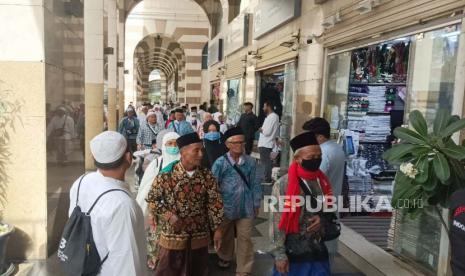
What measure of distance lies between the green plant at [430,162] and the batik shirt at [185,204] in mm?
1386

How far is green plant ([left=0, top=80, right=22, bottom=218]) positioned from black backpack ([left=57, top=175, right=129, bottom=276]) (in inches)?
111

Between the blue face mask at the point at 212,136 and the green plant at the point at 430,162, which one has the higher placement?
the green plant at the point at 430,162

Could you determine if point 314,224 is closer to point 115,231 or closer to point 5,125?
point 115,231

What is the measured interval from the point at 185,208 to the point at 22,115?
7.82ft

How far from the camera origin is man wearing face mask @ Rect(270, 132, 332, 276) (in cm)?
295

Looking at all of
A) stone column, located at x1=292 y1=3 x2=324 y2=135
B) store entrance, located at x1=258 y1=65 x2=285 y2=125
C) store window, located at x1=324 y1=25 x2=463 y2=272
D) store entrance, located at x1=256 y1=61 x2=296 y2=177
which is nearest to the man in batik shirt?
store window, located at x1=324 y1=25 x2=463 y2=272

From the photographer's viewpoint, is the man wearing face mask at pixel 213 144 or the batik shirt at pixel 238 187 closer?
the batik shirt at pixel 238 187

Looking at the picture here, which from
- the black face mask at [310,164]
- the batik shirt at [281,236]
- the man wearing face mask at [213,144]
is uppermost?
the black face mask at [310,164]

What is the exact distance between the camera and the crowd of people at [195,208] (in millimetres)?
2082

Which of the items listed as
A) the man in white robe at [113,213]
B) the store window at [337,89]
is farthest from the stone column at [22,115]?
the store window at [337,89]

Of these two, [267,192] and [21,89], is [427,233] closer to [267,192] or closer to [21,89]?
[267,192]

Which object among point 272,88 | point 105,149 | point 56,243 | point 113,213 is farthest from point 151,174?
point 272,88

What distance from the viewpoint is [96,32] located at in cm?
A: 1129

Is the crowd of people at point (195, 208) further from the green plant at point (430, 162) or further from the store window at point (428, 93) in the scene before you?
the store window at point (428, 93)
